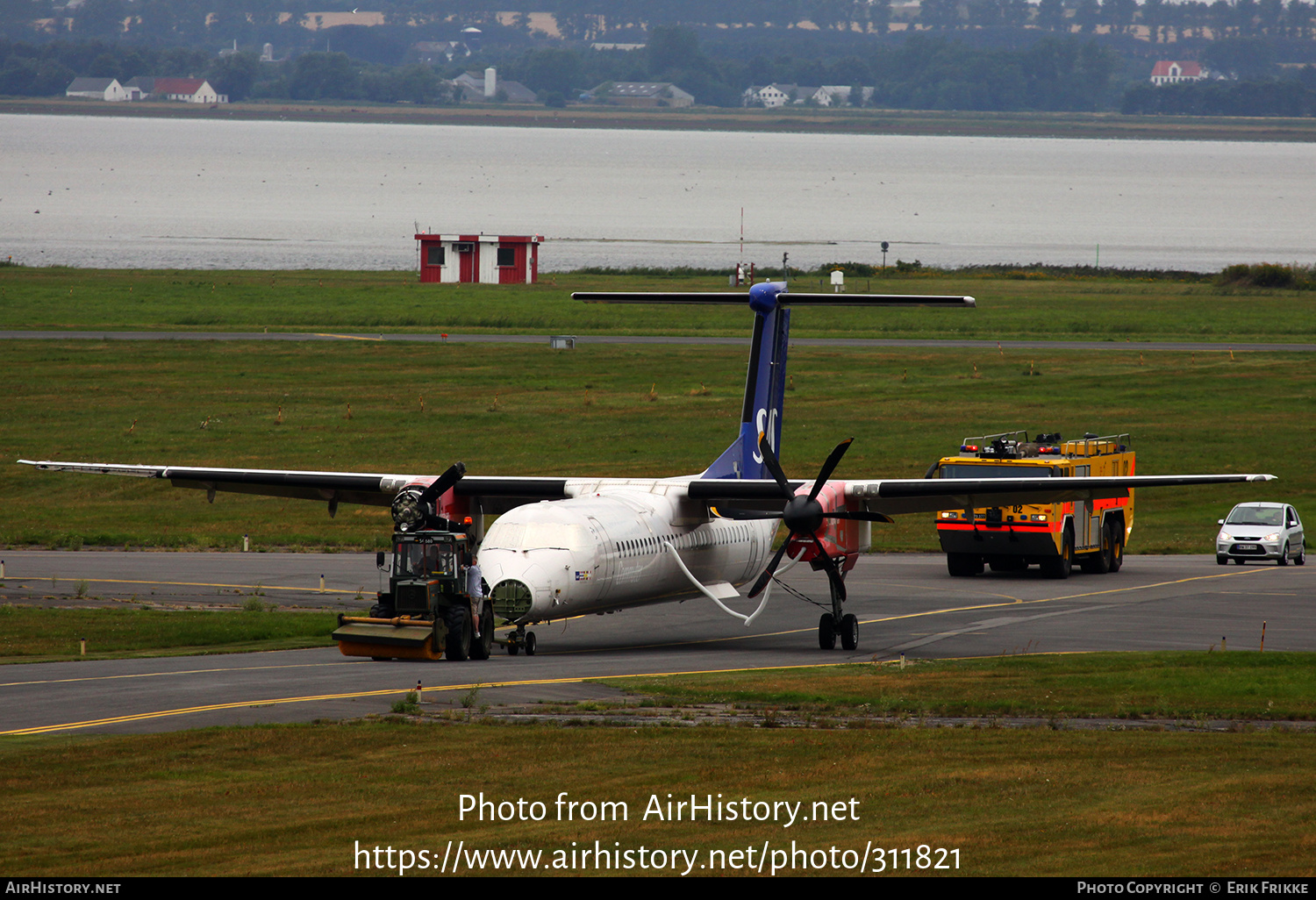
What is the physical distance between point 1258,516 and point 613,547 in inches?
1014

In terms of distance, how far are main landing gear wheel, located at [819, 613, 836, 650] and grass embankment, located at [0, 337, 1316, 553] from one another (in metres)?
19.0

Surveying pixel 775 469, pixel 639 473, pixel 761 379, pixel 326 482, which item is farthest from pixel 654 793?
pixel 639 473

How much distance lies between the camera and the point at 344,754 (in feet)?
63.6

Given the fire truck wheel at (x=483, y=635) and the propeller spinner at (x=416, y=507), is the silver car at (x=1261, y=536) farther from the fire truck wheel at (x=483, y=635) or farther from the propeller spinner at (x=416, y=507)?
the propeller spinner at (x=416, y=507)

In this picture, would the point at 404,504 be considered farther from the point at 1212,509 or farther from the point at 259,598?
the point at 1212,509

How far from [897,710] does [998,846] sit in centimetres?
866

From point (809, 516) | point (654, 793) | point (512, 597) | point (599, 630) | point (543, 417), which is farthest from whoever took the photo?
point (543, 417)

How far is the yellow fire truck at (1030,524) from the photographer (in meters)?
42.7

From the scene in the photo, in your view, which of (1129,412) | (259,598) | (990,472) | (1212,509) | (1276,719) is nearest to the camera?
(1276,719)

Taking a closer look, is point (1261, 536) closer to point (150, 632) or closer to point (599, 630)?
point (599, 630)

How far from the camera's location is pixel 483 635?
28.6 m

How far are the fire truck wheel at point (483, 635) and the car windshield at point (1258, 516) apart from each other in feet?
90.9

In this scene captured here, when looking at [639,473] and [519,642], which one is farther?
[639,473]
